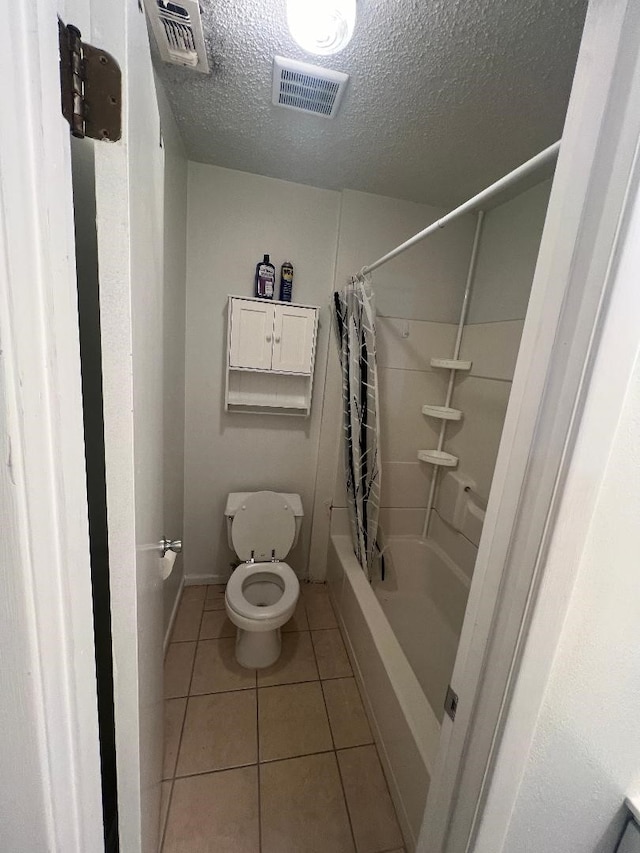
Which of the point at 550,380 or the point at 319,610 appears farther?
the point at 319,610

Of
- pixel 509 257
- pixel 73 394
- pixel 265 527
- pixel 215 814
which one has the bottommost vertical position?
pixel 215 814

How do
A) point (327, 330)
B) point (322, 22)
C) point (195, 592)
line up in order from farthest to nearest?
point (195, 592) → point (327, 330) → point (322, 22)

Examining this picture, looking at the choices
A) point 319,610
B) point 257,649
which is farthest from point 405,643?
point 257,649

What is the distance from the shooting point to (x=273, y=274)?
1.70m

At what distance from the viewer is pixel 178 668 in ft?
5.02

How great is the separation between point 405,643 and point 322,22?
7.74 feet

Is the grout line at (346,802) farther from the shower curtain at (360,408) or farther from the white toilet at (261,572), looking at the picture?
the shower curtain at (360,408)

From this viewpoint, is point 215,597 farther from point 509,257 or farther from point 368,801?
point 509,257

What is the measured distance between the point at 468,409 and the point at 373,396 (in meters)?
0.58

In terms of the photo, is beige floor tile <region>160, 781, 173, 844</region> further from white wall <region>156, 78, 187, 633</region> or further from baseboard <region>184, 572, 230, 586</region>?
baseboard <region>184, 572, 230, 586</region>

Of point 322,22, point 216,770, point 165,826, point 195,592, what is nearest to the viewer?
point 322,22

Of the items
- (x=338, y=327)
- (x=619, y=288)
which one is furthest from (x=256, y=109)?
(x=619, y=288)

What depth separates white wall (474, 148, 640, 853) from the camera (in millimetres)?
397

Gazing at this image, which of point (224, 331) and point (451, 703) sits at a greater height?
point (224, 331)
